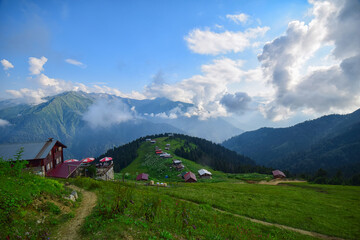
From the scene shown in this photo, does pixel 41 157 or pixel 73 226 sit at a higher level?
pixel 41 157

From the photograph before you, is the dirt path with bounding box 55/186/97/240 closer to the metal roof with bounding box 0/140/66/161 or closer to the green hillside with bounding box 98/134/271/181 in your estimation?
the metal roof with bounding box 0/140/66/161

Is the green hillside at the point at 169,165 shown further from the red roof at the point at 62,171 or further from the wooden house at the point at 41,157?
the wooden house at the point at 41,157

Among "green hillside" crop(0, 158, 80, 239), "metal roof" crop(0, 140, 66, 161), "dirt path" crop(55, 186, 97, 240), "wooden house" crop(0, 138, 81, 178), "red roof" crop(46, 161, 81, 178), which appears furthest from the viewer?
"red roof" crop(46, 161, 81, 178)

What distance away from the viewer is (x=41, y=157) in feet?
112

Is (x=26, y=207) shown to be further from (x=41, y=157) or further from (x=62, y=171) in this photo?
(x=62, y=171)

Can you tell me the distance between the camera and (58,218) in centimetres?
1154

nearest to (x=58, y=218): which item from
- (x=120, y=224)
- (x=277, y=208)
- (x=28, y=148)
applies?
(x=120, y=224)

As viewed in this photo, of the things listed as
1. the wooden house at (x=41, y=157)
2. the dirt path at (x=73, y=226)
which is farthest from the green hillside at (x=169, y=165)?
the dirt path at (x=73, y=226)

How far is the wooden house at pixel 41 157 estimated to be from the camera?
3334cm

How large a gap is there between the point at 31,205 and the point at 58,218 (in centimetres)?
201

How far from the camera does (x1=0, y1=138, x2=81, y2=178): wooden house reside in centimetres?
3334

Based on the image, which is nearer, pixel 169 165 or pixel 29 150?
pixel 29 150

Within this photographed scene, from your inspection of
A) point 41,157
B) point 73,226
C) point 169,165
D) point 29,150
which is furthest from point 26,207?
point 169,165

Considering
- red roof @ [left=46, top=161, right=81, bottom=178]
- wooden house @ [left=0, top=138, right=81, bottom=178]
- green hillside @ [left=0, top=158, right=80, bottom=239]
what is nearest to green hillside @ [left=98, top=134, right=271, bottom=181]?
red roof @ [left=46, top=161, right=81, bottom=178]
